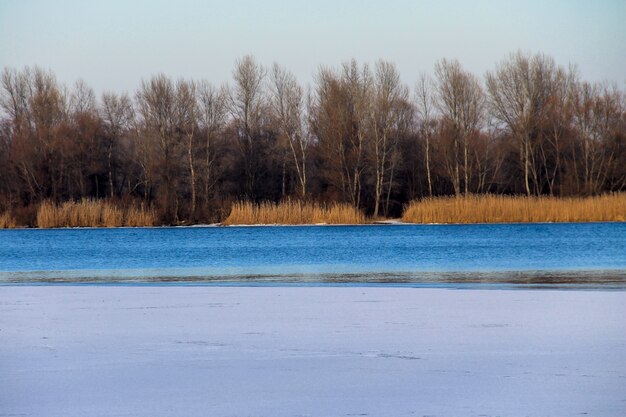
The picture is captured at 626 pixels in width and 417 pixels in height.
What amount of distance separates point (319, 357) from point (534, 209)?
113 feet

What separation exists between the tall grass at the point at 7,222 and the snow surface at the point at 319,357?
39420mm

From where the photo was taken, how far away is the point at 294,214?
44312 mm

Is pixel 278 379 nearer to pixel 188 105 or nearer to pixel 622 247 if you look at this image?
pixel 622 247

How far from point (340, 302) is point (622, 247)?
17546 millimetres

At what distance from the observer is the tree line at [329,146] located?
51.2 metres

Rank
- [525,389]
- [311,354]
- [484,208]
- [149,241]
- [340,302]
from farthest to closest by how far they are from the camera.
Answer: [484,208], [149,241], [340,302], [311,354], [525,389]

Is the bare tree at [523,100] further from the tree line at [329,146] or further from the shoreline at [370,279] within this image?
the shoreline at [370,279]

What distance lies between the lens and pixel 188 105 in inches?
2183

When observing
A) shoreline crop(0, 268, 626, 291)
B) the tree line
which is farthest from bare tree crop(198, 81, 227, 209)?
shoreline crop(0, 268, 626, 291)

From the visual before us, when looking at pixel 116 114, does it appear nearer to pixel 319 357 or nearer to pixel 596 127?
pixel 596 127

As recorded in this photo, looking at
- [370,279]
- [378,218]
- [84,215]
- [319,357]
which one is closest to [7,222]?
[84,215]

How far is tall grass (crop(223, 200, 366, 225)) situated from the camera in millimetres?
44250

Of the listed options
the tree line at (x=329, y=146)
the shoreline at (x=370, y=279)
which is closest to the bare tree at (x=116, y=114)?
the tree line at (x=329, y=146)

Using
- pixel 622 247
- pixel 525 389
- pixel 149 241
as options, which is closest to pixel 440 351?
pixel 525 389
